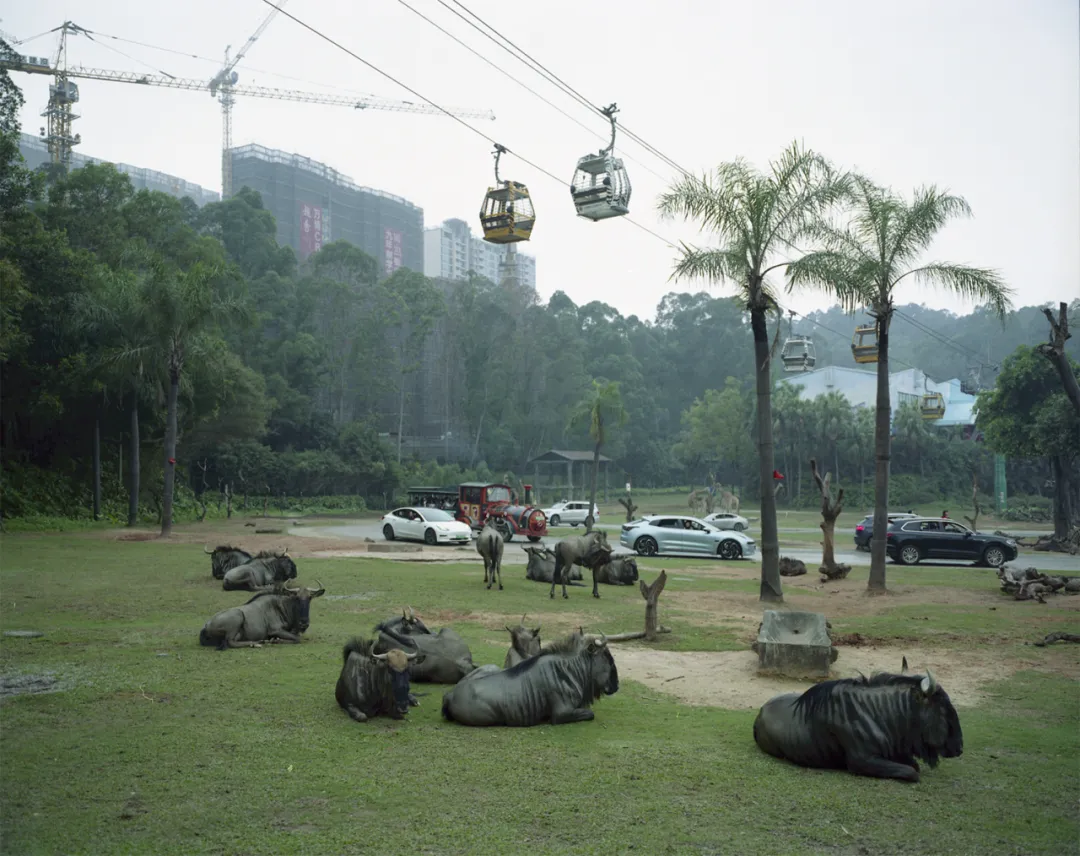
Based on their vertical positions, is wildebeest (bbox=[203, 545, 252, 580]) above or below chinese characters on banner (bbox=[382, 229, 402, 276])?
below

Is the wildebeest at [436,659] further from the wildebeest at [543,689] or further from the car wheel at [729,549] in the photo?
the car wheel at [729,549]

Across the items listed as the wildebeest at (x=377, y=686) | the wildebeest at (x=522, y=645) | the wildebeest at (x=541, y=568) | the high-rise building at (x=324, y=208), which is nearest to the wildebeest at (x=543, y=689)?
the wildebeest at (x=377, y=686)

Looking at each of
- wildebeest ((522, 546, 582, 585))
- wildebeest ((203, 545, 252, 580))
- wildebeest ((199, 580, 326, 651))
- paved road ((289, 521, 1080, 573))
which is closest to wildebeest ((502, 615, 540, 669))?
wildebeest ((199, 580, 326, 651))

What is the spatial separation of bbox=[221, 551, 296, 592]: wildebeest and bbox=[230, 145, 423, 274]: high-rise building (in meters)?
80.0

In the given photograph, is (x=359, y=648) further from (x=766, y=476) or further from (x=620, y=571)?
(x=620, y=571)

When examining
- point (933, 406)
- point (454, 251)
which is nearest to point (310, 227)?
point (454, 251)

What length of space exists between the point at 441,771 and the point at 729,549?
23.5 metres

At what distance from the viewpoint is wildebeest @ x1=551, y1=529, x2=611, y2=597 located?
1823cm

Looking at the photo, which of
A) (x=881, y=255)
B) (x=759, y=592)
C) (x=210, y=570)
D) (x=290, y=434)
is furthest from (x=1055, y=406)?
(x=290, y=434)

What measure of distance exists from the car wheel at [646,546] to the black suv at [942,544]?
694 centimetres

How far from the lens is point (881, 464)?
65.1ft

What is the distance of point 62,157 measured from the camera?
188ft

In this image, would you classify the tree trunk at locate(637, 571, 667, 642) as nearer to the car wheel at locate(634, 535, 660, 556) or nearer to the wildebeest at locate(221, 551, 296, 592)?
the wildebeest at locate(221, 551, 296, 592)

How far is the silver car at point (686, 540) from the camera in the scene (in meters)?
29.0
